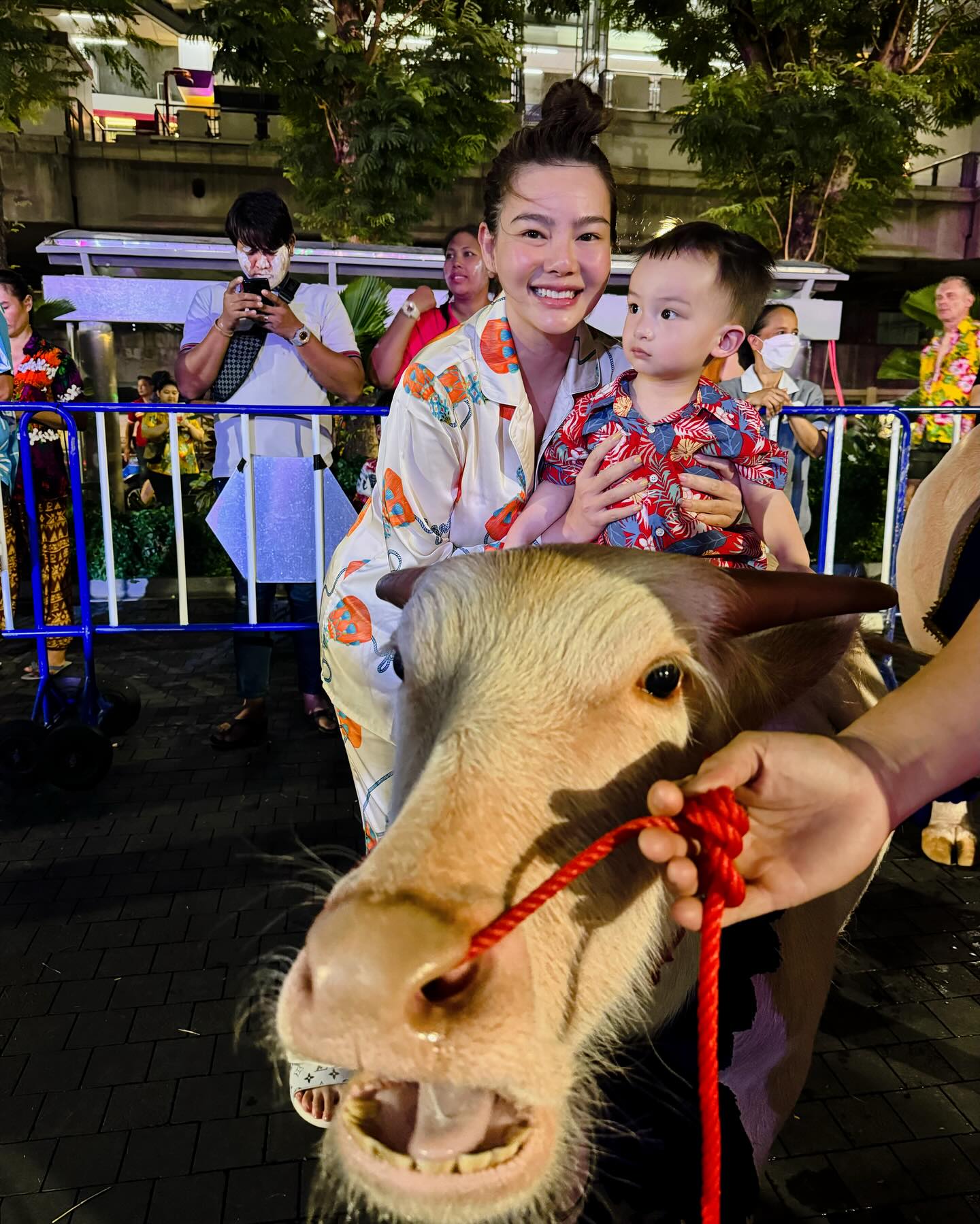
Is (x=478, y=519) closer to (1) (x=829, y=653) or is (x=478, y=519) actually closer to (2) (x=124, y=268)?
(1) (x=829, y=653)

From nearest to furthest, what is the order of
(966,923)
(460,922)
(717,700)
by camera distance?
(460,922) → (717,700) → (966,923)

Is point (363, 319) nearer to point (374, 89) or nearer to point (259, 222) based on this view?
point (259, 222)

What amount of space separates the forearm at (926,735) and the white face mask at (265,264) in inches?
152

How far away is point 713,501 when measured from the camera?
6.33 ft

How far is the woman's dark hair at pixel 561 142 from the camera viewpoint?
2.07m

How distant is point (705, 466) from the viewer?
6.60 feet

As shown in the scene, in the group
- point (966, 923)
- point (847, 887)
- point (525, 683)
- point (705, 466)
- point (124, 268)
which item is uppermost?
point (124, 268)

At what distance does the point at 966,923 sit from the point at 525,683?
2.82m

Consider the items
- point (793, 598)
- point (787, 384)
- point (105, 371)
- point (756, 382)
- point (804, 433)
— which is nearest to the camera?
point (793, 598)

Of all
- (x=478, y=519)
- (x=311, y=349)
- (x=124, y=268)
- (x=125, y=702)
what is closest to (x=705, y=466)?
(x=478, y=519)

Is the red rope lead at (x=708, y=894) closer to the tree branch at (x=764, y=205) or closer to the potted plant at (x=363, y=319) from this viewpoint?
the potted plant at (x=363, y=319)

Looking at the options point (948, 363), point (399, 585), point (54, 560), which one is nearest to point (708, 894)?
point (399, 585)

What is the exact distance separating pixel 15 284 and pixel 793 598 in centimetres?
578

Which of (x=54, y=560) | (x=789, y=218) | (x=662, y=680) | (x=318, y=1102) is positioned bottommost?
(x=318, y=1102)
